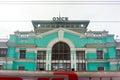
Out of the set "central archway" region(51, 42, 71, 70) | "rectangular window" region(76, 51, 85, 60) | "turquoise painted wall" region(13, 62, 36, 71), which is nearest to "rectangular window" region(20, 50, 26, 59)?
"turquoise painted wall" region(13, 62, 36, 71)

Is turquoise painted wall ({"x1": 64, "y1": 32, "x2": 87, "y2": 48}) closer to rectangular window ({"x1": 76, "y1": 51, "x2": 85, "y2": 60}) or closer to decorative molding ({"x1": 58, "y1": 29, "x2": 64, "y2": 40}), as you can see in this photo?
decorative molding ({"x1": 58, "y1": 29, "x2": 64, "y2": 40})

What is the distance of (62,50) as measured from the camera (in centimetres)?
3219

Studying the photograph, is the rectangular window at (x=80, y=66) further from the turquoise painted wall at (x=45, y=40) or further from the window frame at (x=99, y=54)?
the turquoise painted wall at (x=45, y=40)

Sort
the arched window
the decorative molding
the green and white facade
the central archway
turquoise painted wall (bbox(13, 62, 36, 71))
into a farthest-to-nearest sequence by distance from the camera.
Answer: the decorative molding → the arched window → the central archway → the green and white facade → turquoise painted wall (bbox(13, 62, 36, 71))

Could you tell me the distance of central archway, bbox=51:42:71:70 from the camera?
31438 millimetres

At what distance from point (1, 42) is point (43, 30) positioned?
6.19 m

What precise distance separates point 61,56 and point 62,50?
885 millimetres

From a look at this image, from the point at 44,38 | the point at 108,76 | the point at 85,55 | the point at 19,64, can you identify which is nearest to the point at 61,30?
the point at 44,38

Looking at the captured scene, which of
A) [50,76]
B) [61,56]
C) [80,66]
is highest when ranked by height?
[61,56]

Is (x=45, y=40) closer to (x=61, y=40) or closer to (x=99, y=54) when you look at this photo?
(x=61, y=40)

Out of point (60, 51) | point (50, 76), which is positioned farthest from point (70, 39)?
point (50, 76)

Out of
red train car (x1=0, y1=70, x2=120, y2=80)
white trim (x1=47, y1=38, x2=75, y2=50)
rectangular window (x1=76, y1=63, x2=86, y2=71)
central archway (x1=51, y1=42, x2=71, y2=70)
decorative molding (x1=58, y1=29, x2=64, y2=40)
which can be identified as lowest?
red train car (x1=0, y1=70, x2=120, y2=80)

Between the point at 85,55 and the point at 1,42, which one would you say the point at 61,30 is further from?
the point at 1,42

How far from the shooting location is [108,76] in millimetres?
14570
